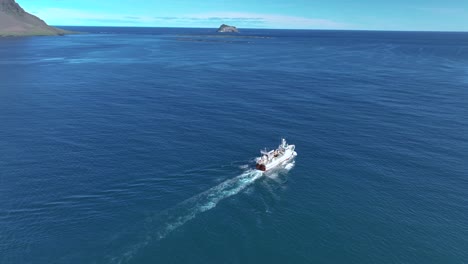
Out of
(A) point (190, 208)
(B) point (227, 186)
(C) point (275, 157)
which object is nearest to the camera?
(A) point (190, 208)

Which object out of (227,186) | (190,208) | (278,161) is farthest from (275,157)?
(190,208)

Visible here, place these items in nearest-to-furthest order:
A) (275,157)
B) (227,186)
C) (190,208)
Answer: (190,208) < (227,186) < (275,157)

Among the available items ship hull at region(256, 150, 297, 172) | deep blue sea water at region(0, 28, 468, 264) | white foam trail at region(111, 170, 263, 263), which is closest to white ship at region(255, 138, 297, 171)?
ship hull at region(256, 150, 297, 172)

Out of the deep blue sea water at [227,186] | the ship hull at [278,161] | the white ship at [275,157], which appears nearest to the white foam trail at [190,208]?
the deep blue sea water at [227,186]

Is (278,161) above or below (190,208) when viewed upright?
above

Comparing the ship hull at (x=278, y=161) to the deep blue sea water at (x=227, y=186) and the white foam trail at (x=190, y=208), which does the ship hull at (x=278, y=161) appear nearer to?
the white foam trail at (x=190, y=208)

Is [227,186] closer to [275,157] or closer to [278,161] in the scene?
[275,157]

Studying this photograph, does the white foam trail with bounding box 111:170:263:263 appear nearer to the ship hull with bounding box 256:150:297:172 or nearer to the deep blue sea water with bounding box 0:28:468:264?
the deep blue sea water with bounding box 0:28:468:264
